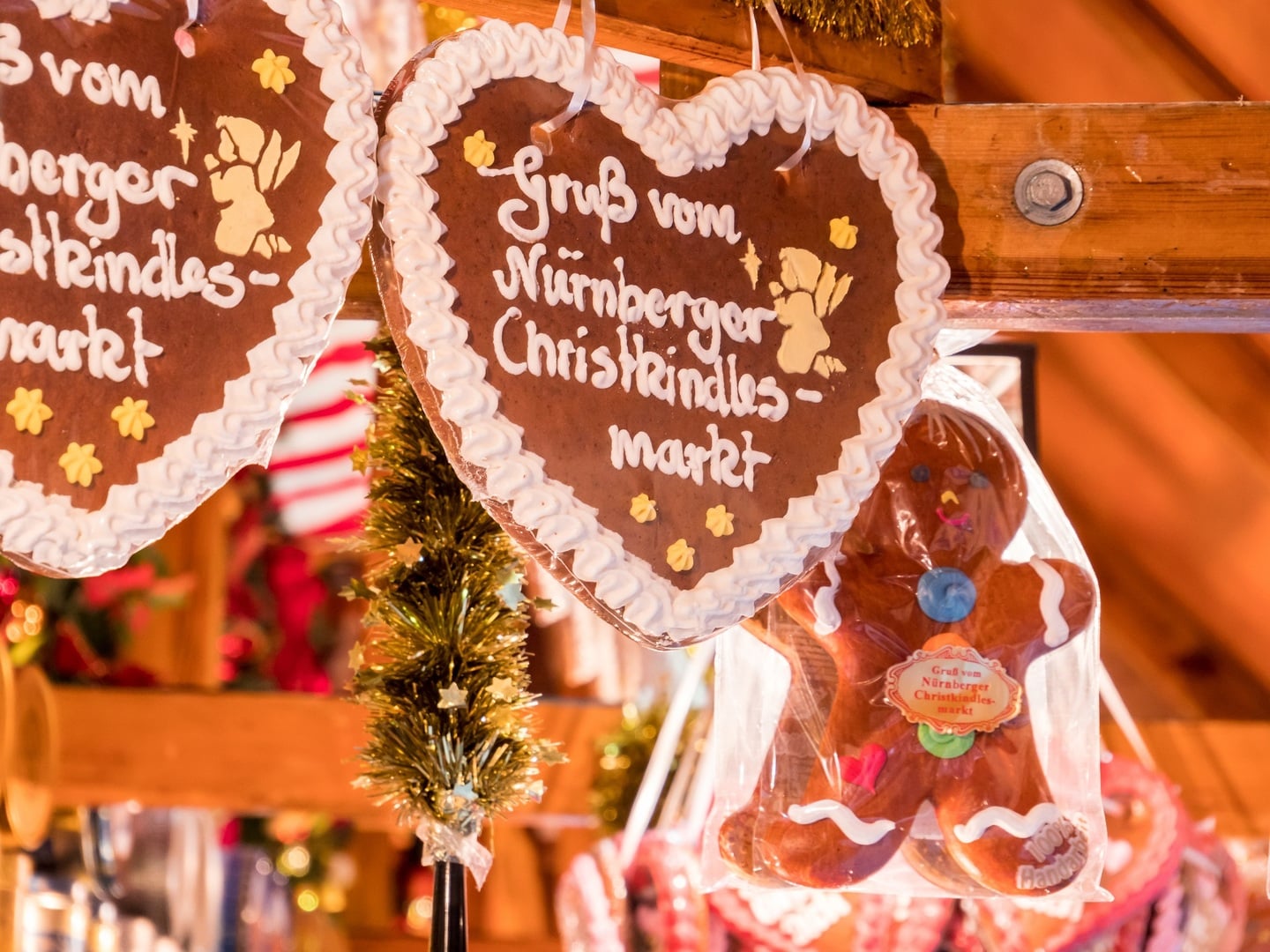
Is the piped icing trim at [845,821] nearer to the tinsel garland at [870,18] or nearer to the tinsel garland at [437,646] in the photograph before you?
the tinsel garland at [437,646]

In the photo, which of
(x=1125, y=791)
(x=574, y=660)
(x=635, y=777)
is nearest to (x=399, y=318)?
(x=1125, y=791)

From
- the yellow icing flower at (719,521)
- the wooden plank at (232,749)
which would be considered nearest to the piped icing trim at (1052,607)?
the yellow icing flower at (719,521)

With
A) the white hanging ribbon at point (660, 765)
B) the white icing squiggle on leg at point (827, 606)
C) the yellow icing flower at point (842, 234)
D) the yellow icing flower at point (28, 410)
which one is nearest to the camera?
the yellow icing flower at point (28, 410)

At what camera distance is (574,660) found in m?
3.33

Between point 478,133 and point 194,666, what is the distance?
261 cm

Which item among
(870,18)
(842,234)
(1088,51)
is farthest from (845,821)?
(1088,51)

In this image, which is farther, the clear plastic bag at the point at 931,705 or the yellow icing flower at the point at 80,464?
the clear plastic bag at the point at 931,705

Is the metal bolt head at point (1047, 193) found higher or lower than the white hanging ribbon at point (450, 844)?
higher

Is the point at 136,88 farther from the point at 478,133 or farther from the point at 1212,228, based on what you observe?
the point at 1212,228

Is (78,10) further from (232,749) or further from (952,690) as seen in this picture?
(232,749)

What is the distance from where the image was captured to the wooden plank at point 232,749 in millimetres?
2811

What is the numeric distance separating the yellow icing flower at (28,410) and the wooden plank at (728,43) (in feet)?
1.79

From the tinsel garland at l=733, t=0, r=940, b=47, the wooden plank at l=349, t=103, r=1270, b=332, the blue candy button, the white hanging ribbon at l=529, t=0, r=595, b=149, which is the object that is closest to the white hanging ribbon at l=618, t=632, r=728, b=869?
the blue candy button

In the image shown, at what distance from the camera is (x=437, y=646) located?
4.12 feet
